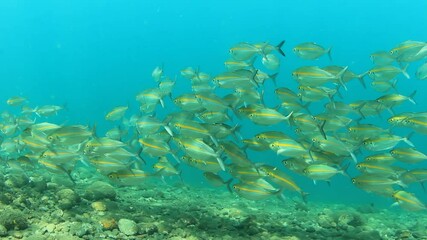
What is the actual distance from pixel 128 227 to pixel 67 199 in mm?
1682

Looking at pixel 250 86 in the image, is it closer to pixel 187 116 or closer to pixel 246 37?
pixel 187 116

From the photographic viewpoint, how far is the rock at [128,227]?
593 centimetres

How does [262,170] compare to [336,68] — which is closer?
[262,170]

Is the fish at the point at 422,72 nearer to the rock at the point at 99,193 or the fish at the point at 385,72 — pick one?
the fish at the point at 385,72

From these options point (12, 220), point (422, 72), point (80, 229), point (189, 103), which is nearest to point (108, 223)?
point (80, 229)

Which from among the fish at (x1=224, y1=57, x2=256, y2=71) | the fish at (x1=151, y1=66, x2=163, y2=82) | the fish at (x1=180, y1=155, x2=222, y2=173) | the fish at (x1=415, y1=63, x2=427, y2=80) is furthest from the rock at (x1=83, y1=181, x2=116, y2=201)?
the fish at (x1=415, y1=63, x2=427, y2=80)

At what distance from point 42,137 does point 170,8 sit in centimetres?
11315

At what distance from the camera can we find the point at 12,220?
218 inches

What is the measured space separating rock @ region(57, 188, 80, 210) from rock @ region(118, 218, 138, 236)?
1319mm

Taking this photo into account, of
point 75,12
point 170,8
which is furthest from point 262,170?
point 75,12

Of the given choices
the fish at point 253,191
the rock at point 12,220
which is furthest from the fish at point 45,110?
the fish at point 253,191

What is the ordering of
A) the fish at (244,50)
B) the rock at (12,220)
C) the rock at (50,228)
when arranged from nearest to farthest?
the rock at (12,220)
the rock at (50,228)
the fish at (244,50)

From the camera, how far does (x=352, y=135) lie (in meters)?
7.75

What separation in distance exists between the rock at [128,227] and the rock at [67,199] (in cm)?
132
